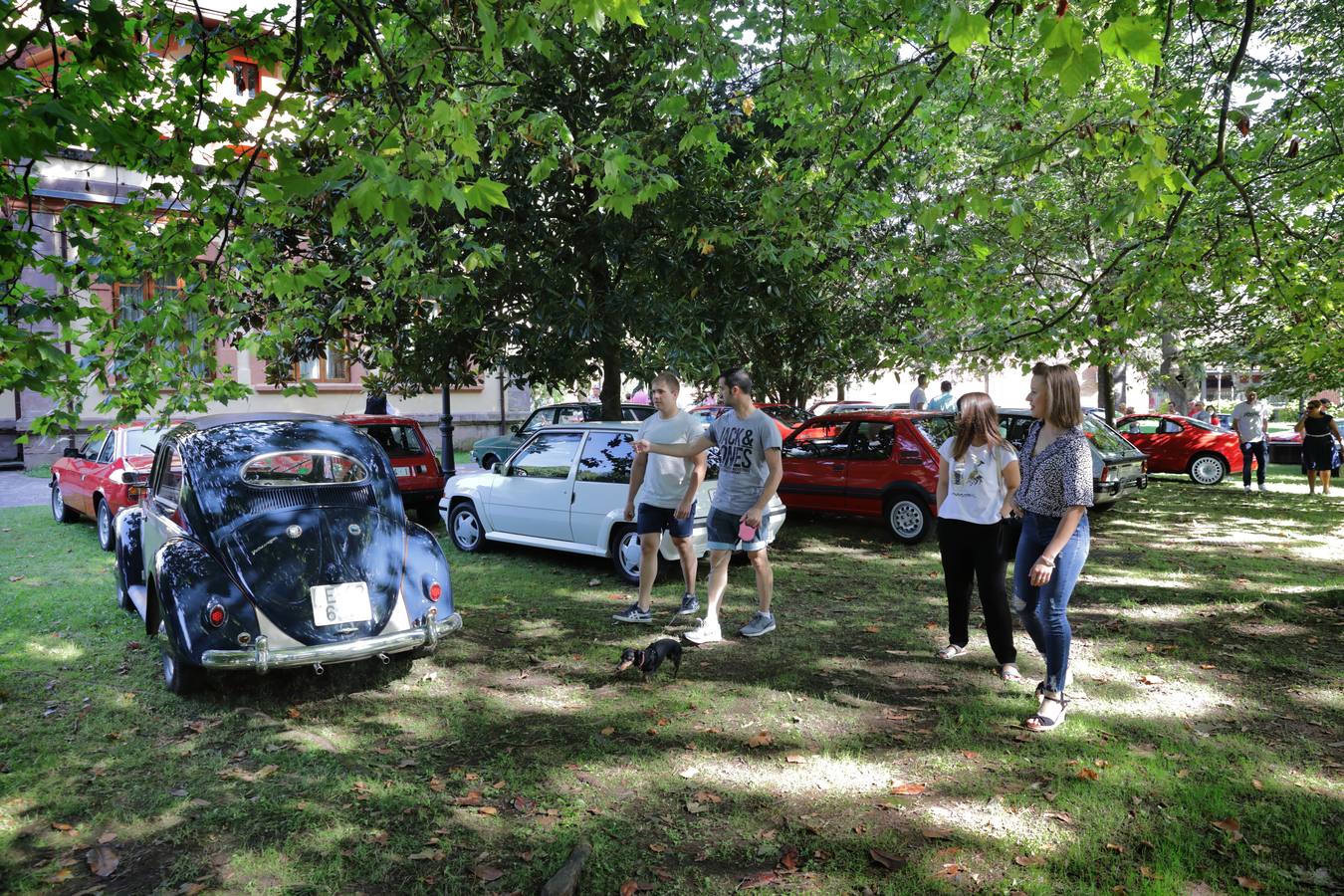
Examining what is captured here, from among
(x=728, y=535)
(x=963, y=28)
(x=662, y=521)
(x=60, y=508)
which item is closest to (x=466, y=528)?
(x=662, y=521)

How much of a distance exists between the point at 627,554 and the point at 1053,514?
4.68 meters

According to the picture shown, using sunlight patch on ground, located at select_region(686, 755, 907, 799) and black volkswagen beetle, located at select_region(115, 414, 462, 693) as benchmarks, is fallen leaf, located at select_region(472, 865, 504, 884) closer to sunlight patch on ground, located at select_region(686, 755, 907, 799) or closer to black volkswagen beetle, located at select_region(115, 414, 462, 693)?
sunlight patch on ground, located at select_region(686, 755, 907, 799)

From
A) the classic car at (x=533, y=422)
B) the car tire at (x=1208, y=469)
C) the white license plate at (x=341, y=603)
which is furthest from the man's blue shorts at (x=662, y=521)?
the car tire at (x=1208, y=469)

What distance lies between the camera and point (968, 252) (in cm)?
920

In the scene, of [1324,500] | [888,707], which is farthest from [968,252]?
[1324,500]

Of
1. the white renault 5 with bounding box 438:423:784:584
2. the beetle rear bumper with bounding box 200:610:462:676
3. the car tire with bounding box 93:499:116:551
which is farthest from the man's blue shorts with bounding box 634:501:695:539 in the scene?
the car tire with bounding box 93:499:116:551

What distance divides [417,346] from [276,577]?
748 centimetres

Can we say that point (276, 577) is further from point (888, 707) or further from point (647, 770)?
point (888, 707)

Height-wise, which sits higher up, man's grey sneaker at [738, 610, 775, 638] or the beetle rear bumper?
the beetle rear bumper

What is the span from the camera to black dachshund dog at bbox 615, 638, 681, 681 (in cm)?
576

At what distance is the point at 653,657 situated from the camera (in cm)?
577

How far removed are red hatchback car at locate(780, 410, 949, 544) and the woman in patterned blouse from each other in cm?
569

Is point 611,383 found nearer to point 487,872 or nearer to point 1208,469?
point 487,872

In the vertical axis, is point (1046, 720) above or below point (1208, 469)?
below
